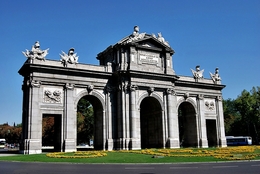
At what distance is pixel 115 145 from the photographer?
132 ft

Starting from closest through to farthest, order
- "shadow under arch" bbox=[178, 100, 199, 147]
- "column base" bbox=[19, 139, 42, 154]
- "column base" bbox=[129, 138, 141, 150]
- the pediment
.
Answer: "column base" bbox=[19, 139, 42, 154] < "column base" bbox=[129, 138, 141, 150] < the pediment < "shadow under arch" bbox=[178, 100, 199, 147]

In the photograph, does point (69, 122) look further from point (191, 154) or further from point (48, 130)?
point (48, 130)

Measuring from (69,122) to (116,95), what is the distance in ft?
26.0

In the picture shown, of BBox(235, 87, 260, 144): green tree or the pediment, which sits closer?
the pediment

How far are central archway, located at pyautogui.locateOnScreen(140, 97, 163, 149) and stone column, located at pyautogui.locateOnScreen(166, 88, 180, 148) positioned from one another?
1352 mm

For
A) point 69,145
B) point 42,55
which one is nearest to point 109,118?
point 69,145

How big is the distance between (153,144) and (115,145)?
7.77 m

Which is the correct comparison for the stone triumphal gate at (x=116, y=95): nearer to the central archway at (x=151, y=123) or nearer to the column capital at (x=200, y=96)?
the central archway at (x=151, y=123)

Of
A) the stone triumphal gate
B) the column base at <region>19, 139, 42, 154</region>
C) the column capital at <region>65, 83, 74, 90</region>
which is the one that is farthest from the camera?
the column capital at <region>65, 83, 74, 90</region>

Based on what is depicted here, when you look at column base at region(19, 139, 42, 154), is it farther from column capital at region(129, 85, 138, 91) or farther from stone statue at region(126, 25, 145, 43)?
stone statue at region(126, 25, 145, 43)

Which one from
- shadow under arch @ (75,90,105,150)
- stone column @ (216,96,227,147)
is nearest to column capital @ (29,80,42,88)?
shadow under arch @ (75,90,105,150)

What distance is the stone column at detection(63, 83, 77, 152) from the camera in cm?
3688

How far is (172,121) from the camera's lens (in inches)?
1711

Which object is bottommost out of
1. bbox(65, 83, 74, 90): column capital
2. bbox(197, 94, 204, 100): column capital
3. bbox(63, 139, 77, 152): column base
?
bbox(63, 139, 77, 152): column base
